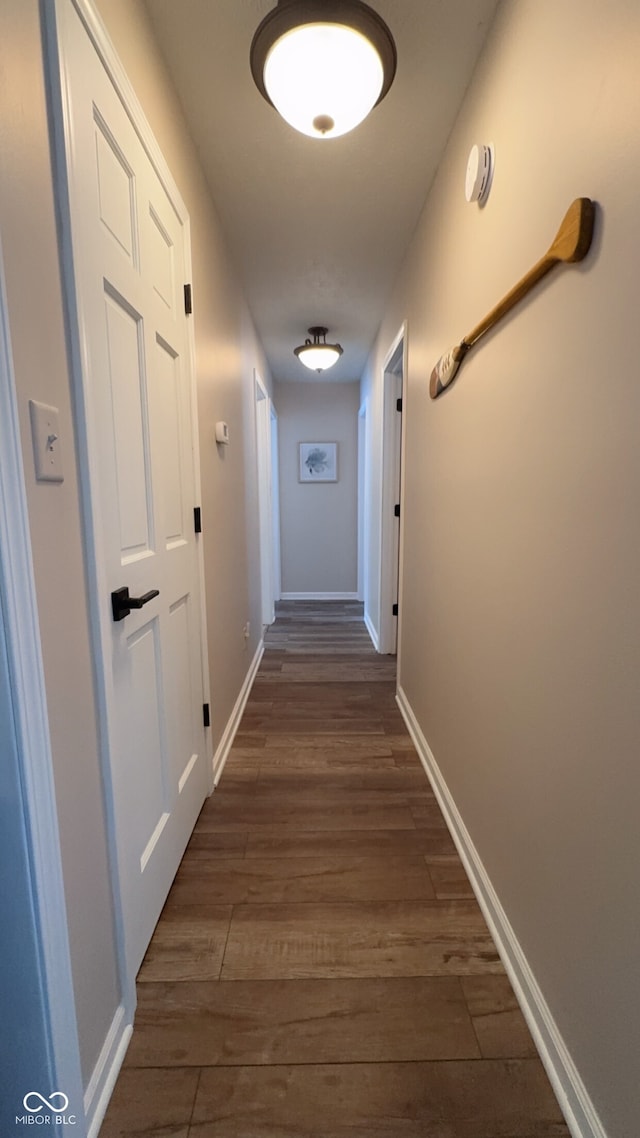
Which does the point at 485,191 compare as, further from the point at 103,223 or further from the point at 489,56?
the point at 103,223

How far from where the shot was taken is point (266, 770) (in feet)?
6.28

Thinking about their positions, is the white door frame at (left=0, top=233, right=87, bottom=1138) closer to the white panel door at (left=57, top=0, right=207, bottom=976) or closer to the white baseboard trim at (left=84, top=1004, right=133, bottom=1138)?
the white baseboard trim at (left=84, top=1004, right=133, bottom=1138)

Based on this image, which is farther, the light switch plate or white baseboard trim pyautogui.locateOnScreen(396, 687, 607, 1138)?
white baseboard trim pyautogui.locateOnScreen(396, 687, 607, 1138)

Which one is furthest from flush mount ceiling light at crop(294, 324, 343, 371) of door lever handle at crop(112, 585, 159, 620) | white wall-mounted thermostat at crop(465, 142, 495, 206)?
door lever handle at crop(112, 585, 159, 620)

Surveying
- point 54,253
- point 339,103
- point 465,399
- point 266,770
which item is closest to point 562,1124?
point 266,770

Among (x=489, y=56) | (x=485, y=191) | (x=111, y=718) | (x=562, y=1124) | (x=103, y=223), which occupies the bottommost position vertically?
(x=562, y=1124)

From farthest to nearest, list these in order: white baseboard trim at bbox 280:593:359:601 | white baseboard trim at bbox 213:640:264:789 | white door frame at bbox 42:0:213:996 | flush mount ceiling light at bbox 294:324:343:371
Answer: white baseboard trim at bbox 280:593:359:601 → flush mount ceiling light at bbox 294:324:343:371 → white baseboard trim at bbox 213:640:264:789 → white door frame at bbox 42:0:213:996

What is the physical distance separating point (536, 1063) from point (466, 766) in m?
0.64

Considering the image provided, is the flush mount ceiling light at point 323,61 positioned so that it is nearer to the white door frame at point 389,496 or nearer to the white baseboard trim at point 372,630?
the white door frame at point 389,496

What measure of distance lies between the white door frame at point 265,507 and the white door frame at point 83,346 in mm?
2465

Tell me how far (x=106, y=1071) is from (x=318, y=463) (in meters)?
4.56

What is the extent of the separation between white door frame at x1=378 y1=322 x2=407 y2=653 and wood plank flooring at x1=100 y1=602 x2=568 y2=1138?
5.02 feet

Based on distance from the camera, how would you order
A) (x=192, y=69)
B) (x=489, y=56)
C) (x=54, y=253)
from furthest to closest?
(x=192, y=69), (x=489, y=56), (x=54, y=253)

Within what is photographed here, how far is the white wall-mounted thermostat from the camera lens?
1.19 metres
